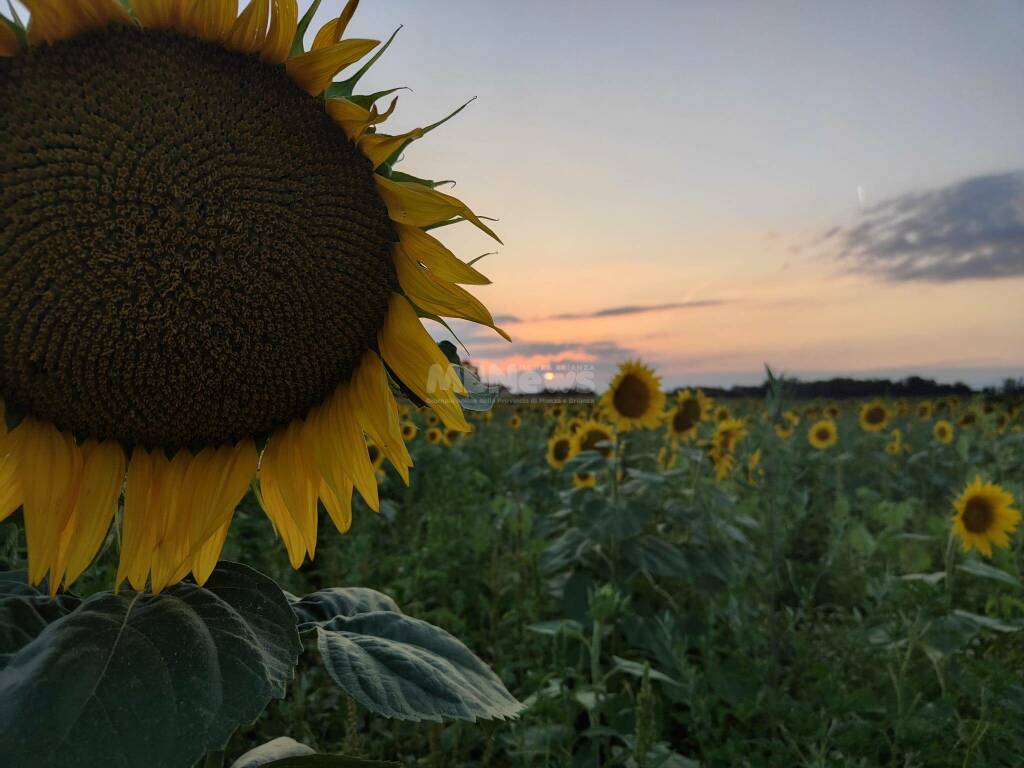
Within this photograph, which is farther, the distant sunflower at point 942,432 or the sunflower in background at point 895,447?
the distant sunflower at point 942,432

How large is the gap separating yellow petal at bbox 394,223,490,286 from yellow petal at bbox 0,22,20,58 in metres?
0.54

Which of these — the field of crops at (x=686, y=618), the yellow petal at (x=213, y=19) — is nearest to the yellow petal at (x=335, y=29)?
the yellow petal at (x=213, y=19)

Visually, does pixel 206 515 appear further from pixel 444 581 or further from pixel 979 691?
pixel 444 581

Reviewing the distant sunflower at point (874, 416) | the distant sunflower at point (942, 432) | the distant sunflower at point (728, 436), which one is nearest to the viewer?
the distant sunflower at point (728, 436)

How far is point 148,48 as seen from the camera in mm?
1007

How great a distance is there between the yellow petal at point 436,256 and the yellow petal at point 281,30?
0.28 meters

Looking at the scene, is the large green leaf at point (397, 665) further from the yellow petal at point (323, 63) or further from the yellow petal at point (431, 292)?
the yellow petal at point (323, 63)

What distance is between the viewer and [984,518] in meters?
4.70

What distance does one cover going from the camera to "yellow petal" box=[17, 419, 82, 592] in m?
1.08

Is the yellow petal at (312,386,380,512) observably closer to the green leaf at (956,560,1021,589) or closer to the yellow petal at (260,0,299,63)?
the yellow petal at (260,0,299,63)

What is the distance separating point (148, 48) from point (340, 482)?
66cm

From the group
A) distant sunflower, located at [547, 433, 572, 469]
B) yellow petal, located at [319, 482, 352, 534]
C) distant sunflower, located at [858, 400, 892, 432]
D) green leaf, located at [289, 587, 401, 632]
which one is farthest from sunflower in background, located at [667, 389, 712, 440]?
distant sunflower, located at [858, 400, 892, 432]

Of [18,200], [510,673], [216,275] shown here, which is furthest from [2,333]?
[510,673]

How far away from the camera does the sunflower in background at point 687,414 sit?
254 inches
